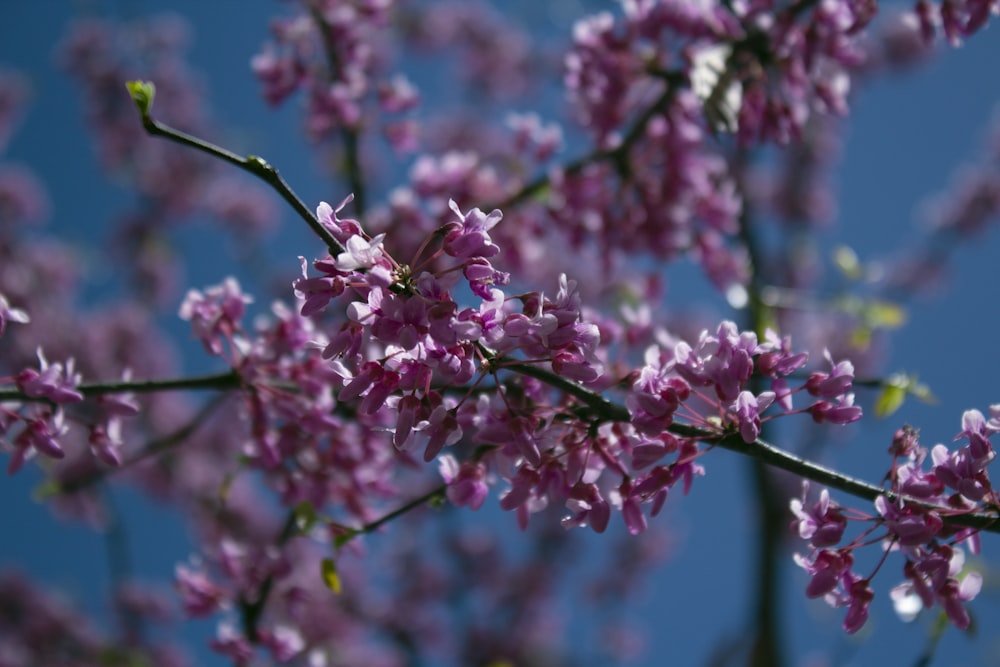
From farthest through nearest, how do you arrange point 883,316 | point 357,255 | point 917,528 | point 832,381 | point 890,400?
point 883,316 → point 890,400 → point 832,381 → point 917,528 → point 357,255

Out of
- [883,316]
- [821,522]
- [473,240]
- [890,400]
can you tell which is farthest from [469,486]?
[883,316]

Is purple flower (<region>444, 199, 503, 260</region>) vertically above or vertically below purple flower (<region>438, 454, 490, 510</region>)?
above

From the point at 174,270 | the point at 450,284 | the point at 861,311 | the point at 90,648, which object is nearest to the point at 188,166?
the point at 174,270

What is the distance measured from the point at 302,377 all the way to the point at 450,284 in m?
0.89

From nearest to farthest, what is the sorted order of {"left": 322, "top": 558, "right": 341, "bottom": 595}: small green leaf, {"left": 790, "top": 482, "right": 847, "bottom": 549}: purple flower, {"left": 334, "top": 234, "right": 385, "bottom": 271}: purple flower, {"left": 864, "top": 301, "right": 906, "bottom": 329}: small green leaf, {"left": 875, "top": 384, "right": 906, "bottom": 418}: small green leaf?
{"left": 334, "top": 234, "right": 385, "bottom": 271}: purple flower
{"left": 790, "top": 482, "right": 847, "bottom": 549}: purple flower
{"left": 322, "top": 558, "right": 341, "bottom": 595}: small green leaf
{"left": 875, "top": 384, "right": 906, "bottom": 418}: small green leaf
{"left": 864, "top": 301, "right": 906, "bottom": 329}: small green leaf

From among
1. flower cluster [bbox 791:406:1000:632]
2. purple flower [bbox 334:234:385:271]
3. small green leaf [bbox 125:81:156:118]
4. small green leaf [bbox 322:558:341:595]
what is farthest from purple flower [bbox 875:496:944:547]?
small green leaf [bbox 125:81:156:118]

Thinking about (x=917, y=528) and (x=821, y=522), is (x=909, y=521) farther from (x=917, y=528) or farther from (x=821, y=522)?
(x=821, y=522)

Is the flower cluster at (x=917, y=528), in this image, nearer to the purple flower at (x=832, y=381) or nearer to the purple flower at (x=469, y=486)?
the purple flower at (x=832, y=381)

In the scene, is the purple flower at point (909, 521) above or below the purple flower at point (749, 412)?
below

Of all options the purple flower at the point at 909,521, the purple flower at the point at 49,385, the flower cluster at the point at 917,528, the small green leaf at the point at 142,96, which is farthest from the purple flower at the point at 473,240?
the purple flower at the point at 49,385

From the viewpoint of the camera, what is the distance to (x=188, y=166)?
859cm

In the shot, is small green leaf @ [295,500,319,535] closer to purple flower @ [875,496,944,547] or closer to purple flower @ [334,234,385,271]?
purple flower @ [334,234,385,271]

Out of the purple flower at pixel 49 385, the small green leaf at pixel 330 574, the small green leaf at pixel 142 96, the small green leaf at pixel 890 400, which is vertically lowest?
the small green leaf at pixel 330 574

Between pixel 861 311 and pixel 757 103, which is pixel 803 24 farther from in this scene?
pixel 861 311
